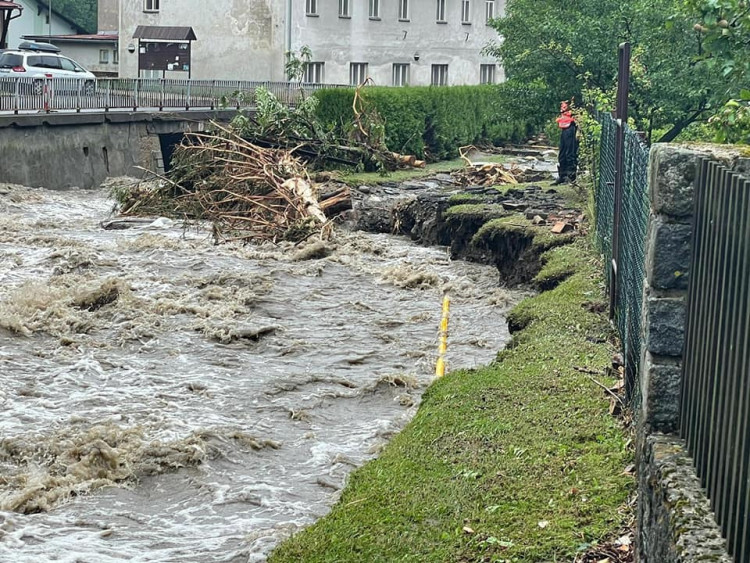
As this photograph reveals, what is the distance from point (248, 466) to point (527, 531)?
4.52 meters

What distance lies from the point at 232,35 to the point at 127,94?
1154cm

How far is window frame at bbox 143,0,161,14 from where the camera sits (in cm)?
4650

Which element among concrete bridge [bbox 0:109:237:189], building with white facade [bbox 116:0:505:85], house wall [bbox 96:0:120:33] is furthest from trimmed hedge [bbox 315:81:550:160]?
house wall [bbox 96:0:120:33]

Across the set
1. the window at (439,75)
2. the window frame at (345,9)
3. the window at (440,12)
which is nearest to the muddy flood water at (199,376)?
the window frame at (345,9)

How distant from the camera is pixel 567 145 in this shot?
2458cm

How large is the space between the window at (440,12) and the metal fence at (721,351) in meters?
46.9

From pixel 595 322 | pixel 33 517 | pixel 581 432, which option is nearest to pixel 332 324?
pixel 595 322

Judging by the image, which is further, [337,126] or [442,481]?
[337,126]

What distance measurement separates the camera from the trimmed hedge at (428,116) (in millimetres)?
34469

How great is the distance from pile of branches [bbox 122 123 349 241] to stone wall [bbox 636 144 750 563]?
1663 cm

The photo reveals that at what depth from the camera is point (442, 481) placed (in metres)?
7.23

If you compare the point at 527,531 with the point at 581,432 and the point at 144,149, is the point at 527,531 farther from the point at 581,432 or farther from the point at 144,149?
the point at 144,149

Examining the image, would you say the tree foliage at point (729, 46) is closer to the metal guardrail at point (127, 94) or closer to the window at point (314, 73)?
the metal guardrail at point (127, 94)

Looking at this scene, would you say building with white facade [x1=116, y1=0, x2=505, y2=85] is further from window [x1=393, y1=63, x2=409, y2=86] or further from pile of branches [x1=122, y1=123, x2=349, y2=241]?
pile of branches [x1=122, y1=123, x2=349, y2=241]
